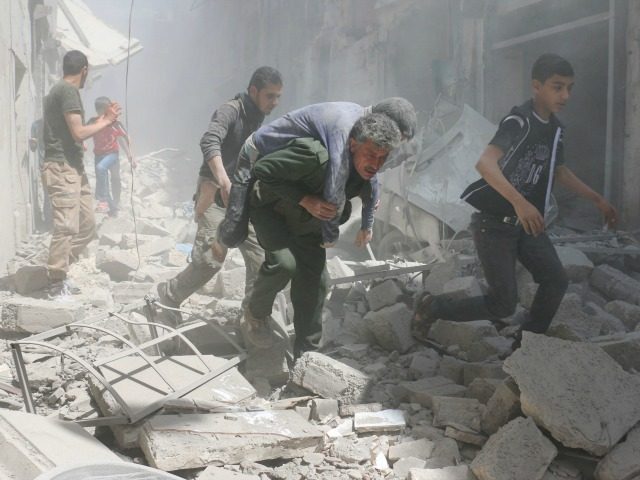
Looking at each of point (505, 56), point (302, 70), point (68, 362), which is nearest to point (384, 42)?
point (505, 56)

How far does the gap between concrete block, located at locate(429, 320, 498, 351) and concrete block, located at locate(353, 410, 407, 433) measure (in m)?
1.19

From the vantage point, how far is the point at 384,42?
35.6 feet

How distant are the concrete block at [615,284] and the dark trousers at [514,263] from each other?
67.7 inches

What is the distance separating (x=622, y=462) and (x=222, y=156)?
3.20 meters

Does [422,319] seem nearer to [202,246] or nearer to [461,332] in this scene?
[461,332]

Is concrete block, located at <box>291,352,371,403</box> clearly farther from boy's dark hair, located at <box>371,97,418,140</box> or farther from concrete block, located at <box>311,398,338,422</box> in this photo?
boy's dark hair, located at <box>371,97,418,140</box>

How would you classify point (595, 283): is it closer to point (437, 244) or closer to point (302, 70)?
point (437, 244)

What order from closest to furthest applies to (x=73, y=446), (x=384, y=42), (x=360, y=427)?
(x=73, y=446), (x=360, y=427), (x=384, y=42)

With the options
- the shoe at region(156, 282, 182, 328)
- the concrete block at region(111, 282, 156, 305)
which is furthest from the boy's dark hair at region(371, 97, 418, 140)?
the concrete block at region(111, 282, 156, 305)

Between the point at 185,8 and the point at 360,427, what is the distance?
2521 centimetres

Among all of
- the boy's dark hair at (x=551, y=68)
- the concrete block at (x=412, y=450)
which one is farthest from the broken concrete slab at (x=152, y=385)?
the boy's dark hair at (x=551, y=68)

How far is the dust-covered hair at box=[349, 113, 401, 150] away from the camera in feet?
10.00

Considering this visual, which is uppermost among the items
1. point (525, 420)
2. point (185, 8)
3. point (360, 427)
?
point (185, 8)

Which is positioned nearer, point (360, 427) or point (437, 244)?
point (360, 427)
